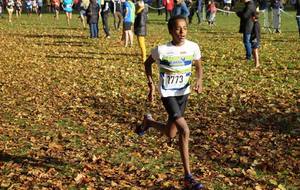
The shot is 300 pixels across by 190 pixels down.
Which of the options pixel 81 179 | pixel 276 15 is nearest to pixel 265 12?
pixel 276 15

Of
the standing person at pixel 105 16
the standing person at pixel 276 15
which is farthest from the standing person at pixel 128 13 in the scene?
the standing person at pixel 276 15

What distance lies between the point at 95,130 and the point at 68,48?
38.5 feet

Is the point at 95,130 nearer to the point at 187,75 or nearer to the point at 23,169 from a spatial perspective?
the point at 23,169

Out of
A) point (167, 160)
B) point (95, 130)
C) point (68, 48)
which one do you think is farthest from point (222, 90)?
point (68, 48)

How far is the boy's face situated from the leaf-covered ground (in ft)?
6.08

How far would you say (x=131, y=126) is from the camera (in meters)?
9.12

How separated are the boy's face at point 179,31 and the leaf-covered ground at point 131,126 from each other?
6.08 feet

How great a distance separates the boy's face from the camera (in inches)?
230

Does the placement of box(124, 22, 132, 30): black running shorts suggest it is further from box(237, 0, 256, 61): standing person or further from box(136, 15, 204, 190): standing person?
box(136, 15, 204, 190): standing person

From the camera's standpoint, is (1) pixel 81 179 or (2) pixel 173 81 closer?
(2) pixel 173 81

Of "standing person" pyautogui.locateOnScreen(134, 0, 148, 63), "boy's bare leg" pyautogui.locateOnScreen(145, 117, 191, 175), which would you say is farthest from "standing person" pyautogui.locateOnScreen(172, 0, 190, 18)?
"boy's bare leg" pyautogui.locateOnScreen(145, 117, 191, 175)

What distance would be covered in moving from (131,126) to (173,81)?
3.26 m

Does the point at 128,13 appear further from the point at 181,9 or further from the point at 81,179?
the point at 81,179

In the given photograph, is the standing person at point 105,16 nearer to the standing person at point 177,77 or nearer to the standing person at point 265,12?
the standing person at point 265,12
